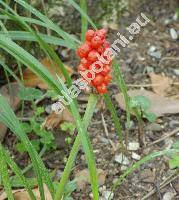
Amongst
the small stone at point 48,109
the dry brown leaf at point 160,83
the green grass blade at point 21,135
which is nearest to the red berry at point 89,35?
the green grass blade at point 21,135

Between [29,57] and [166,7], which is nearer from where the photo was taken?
[29,57]

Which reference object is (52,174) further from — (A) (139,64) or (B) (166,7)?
(B) (166,7)

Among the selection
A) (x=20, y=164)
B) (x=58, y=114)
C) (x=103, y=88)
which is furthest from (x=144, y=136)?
(x=103, y=88)

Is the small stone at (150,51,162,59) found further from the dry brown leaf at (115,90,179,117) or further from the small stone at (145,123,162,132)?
the small stone at (145,123,162,132)

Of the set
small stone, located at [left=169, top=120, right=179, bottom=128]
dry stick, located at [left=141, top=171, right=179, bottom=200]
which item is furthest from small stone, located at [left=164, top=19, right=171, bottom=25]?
dry stick, located at [left=141, top=171, right=179, bottom=200]

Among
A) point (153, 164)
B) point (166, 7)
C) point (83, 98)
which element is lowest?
point (153, 164)

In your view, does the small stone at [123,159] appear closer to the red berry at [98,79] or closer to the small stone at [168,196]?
the small stone at [168,196]

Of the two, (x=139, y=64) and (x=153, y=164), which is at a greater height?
(x=139, y=64)
